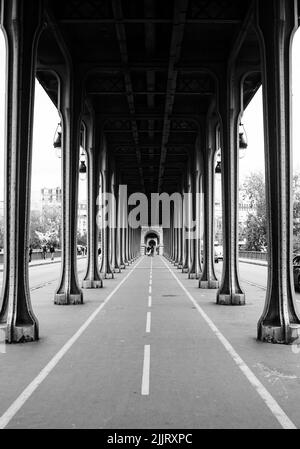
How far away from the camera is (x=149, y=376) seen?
8.30m

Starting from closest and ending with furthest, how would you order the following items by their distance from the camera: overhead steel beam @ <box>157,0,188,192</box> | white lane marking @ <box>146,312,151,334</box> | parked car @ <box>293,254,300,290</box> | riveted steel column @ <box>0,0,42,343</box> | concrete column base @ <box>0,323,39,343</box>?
concrete column base @ <box>0,323,39,343</box> < riveted steel column @ <box>0,0,42,343</box> < white lane marking @ <box>146,312,151,334</box> < overhead steel beam @ <box>157,0,188,192</box> < parked car @ <box>293,254,300,290</box>

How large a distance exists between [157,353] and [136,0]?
Result: 1050 centimetres

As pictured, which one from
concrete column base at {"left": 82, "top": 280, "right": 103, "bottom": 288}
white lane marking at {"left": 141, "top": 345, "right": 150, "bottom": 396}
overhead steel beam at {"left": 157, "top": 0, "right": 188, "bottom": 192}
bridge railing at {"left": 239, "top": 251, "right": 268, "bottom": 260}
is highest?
overhead steel beam at {"left": 157, "top": 0, "right": 188, "bottom": 192}

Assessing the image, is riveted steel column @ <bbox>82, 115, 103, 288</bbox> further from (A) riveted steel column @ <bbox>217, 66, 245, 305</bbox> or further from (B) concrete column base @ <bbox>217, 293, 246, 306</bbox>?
(B) concrete column base @ <bbox>217, 293, 246, 306</bbox>

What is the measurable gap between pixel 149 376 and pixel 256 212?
256 feet

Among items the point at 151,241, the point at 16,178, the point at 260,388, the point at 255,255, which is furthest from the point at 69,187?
the point at 151,241

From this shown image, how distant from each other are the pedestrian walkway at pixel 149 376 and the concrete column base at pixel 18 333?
0.33 metres

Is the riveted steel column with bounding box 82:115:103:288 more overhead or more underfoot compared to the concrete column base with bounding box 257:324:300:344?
more overhead

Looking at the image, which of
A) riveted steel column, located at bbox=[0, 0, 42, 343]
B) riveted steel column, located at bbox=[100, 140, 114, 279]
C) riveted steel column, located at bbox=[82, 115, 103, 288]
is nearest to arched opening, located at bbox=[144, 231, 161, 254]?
riveted steel column, located at bbox=[100, 140, 114, 279]

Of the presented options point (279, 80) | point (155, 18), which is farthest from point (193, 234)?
point (279, 80)

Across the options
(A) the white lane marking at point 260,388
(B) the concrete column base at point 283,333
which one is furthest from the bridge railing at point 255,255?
(B) the concrete column base at point 283,333

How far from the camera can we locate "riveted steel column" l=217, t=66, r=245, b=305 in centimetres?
1902

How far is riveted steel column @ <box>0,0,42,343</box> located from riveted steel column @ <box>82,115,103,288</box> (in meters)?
13.8
